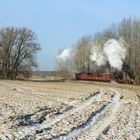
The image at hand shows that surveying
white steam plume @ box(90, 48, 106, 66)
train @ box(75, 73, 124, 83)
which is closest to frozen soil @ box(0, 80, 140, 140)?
train @ box(75, 73, 124, 83)

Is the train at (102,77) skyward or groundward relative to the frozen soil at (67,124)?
skyward

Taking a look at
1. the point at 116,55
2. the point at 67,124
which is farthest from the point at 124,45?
the point at 67,124

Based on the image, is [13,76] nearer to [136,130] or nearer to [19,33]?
[19,33]

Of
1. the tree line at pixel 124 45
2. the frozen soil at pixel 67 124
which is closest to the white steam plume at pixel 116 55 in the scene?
the tree line at pixel 124 45

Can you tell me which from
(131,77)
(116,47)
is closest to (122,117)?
(131,77)

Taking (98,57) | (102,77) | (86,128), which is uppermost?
(98,57)

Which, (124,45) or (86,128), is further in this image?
(124,45)

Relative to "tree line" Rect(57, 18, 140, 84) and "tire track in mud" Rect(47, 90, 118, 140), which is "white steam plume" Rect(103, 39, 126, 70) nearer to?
"tree line" Rect(57, 18, 140, 84)

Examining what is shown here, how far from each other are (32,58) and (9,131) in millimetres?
75576

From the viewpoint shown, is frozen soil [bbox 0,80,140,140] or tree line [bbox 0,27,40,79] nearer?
frozen soil [bbox 0,80,140,140]

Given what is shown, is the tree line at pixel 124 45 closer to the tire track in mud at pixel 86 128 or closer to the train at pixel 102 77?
the train at pixel 102 77

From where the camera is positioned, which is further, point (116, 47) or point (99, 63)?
point (99, 63)

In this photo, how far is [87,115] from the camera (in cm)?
2059

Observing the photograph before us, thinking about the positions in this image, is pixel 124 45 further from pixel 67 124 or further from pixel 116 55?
pixel 67 124
